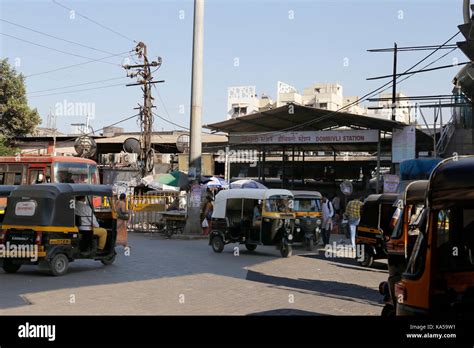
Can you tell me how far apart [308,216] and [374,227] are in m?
5.23

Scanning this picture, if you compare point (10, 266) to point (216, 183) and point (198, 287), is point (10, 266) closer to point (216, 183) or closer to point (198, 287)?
point (198, 287)

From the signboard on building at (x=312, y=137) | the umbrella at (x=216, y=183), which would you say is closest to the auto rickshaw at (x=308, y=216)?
the signboard on building at (x=312, y=137)

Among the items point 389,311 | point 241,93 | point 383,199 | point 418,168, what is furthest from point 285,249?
point 241,93

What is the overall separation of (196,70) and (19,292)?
15.7 m

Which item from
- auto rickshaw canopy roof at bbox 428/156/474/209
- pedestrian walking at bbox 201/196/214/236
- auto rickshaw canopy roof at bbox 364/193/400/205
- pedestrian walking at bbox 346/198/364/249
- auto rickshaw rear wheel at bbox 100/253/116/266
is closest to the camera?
auto rickshaw canopy roof at bbox 428/156/474/209

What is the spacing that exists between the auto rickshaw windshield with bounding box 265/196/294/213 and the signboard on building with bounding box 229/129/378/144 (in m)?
11.8

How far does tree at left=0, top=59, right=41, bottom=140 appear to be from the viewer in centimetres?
3303

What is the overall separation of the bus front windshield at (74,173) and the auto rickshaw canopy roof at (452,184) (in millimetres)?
Answer: 19301

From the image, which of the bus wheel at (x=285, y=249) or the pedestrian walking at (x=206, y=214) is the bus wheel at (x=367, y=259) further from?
the pedestrian walking at (x=206, y=214)

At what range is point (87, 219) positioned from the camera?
510 inches

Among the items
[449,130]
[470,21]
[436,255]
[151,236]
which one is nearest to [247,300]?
[436,255]

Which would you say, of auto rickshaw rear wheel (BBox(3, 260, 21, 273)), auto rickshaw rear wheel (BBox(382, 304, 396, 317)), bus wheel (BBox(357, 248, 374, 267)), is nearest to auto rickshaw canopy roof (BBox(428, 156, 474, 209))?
auto rickshaw rear wheel (BBox(382, 304, 396, 317))

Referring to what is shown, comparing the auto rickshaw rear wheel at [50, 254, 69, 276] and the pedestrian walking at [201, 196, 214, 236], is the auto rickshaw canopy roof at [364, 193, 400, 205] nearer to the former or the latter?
the auto rickshaw rear wheel at [50, 254, 69, 276]

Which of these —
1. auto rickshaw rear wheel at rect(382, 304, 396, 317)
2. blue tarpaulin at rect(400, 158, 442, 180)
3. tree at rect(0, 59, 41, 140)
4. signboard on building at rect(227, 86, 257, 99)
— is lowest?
auto rickshaw rear wheel at rect(382, 304, 396, 317)
